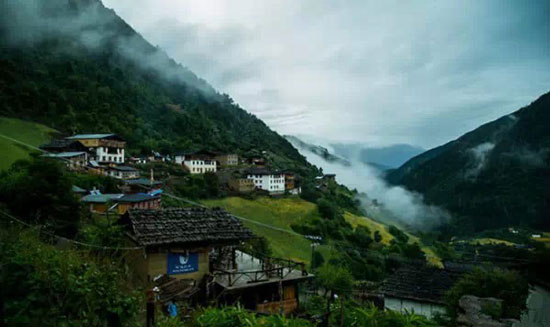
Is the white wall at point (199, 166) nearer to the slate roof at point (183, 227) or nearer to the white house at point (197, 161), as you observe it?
the white house at point (197, 161)

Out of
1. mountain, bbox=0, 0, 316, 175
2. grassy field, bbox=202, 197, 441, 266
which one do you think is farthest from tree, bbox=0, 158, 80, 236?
mountain, bbox=0, 0, 316, 175

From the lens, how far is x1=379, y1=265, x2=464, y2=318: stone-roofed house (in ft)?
81.4

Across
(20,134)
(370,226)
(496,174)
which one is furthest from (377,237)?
(20,134)

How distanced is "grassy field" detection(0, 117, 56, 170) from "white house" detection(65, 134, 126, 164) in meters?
4.69

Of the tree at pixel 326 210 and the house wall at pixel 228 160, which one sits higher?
the house wall at pixel 228 160

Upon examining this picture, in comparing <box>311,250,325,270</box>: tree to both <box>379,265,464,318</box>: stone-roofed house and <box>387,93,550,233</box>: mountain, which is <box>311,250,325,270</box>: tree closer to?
<box>379,265,464,318</box>: stone-roofed house

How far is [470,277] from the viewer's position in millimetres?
18250

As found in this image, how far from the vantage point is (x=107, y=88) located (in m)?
98.6

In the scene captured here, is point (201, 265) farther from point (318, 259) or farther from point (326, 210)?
point (326, 210)

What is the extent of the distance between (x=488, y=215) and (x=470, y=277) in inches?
2430

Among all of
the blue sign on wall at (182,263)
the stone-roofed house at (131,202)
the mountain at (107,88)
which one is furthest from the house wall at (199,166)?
the blue sign on wall at (182,263)

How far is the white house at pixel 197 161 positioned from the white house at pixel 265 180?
9.07 meters

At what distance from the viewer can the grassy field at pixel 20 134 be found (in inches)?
1575

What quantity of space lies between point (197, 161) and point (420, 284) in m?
56.9
